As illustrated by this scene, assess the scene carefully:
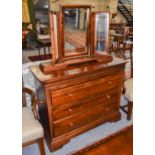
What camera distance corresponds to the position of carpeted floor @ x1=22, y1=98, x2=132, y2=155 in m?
1.98

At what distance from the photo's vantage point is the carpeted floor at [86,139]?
198 centimetres

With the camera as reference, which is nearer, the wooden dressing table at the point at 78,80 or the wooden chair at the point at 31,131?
the wooden chair at the point at 31,131

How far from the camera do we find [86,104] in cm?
198

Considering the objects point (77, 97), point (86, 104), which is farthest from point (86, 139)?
point (77, 97)

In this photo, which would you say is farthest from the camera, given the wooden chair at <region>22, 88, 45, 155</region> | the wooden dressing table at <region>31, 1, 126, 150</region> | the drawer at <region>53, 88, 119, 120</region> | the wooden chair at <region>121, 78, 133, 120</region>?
the wooden chair at <region>121, 78, 133, 120</region>

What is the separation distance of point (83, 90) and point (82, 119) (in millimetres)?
398

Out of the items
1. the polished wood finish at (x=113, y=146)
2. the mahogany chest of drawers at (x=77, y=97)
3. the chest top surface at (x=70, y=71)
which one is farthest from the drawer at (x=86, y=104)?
the polished wood finish at (x=113, y=146)

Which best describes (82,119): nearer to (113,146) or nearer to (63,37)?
(113,146)

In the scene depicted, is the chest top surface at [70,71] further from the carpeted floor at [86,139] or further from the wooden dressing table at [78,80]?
the carpeted floor at [86,139]

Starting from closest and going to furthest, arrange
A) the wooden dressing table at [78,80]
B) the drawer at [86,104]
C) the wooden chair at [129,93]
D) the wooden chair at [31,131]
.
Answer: the wooden chair at [31,131]
the wooden dressing table at [78,80]
the drawer at [86,104]
the wooden chair at [129,93]

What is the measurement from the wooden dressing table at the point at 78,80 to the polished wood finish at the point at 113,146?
49 centimetres

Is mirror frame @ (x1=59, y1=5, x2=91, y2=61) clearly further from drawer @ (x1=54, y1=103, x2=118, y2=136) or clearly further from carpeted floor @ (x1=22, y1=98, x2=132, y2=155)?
carpeted floor @ (x1=22, y1=98, x2=132, y2=155)

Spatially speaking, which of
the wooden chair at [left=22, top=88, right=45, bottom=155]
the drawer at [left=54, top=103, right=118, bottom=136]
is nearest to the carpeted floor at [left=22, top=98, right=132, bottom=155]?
the drawer at [left=54, top=103, right=118, bottom=136]
